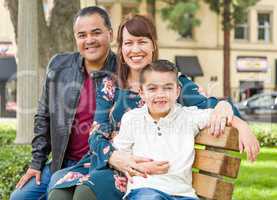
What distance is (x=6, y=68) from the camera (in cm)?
3178

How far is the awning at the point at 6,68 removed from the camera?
1238 inches

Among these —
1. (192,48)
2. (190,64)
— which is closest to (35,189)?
(190,64)

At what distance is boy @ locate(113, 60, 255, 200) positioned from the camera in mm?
3443

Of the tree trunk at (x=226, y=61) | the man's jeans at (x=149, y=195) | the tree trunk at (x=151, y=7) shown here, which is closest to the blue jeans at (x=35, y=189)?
the man's jeans at (x=149, y=195)

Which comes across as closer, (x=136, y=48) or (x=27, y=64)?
(x=136, y=48)

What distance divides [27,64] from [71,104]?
23.9 feet

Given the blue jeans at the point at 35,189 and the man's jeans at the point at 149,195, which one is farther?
the blue jeans at the point at 35,189

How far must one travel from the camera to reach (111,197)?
3.57 metres

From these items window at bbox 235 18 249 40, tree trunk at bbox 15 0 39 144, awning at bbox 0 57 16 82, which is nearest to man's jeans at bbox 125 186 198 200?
tree trunk at bbox 15 0 39 144

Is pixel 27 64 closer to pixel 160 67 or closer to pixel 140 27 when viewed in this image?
pixel 140 27

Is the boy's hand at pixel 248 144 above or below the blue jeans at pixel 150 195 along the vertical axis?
above

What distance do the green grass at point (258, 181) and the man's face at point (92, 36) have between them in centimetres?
344

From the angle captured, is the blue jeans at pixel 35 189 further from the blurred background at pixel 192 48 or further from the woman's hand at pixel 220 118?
the blurred background at pixel 192 48

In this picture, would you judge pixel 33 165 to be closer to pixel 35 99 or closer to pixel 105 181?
pixel 105 181
